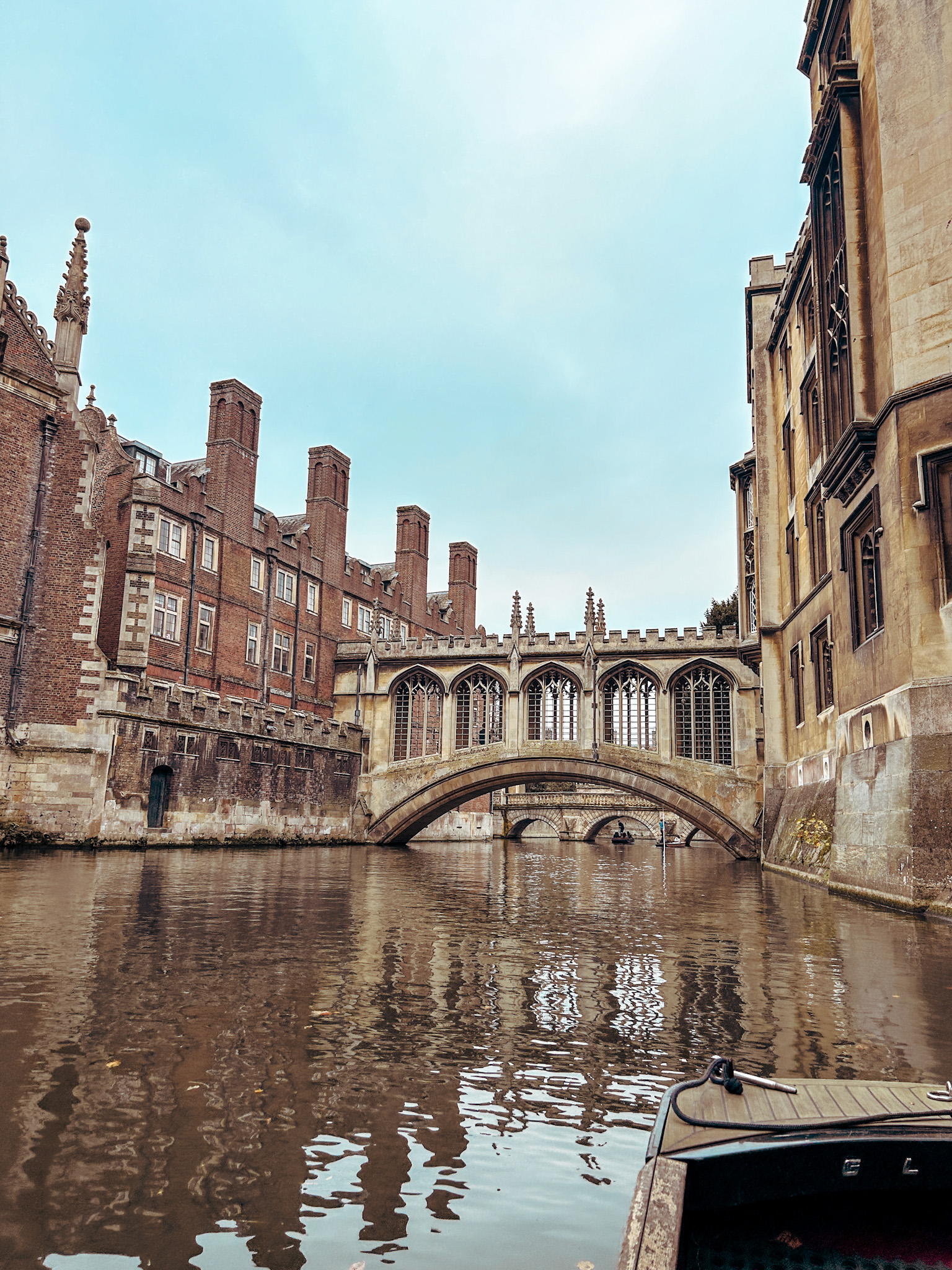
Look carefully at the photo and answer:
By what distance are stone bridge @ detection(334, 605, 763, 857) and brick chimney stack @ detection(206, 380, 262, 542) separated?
866 cm

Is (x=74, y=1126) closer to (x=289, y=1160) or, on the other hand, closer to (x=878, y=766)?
(x=289, y=1160)

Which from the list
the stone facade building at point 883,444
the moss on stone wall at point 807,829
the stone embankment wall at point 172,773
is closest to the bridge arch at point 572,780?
the stone embankment wall at point 172,773

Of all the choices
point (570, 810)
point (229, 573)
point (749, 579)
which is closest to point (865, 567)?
point (749, 579)

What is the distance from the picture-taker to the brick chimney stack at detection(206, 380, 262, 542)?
36.3 metres

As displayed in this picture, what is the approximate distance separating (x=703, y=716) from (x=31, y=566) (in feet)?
79.8

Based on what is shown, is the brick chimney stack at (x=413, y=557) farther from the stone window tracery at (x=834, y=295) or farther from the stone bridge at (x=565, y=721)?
the stone window tracery at (x=834, y=295)

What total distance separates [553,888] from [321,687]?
83.2ft

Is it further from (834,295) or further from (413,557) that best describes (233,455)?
(834,295)

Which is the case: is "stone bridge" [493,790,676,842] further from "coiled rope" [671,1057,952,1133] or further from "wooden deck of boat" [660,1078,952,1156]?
"coiled rope" [671,1057,952,1133]

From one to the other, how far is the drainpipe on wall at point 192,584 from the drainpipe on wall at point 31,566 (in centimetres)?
783

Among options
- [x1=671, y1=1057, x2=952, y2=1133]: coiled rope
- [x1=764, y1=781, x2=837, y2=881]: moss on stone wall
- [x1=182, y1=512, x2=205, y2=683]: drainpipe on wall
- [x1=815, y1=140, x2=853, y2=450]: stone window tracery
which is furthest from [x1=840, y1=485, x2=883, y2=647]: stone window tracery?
[x1=182, y1=512, x2=205, y2=683]: drainpipe on wall

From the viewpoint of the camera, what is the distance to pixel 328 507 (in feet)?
145

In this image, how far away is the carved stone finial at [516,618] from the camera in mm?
39062

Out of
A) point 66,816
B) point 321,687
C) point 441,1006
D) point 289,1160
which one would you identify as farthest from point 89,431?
point 289,1160
